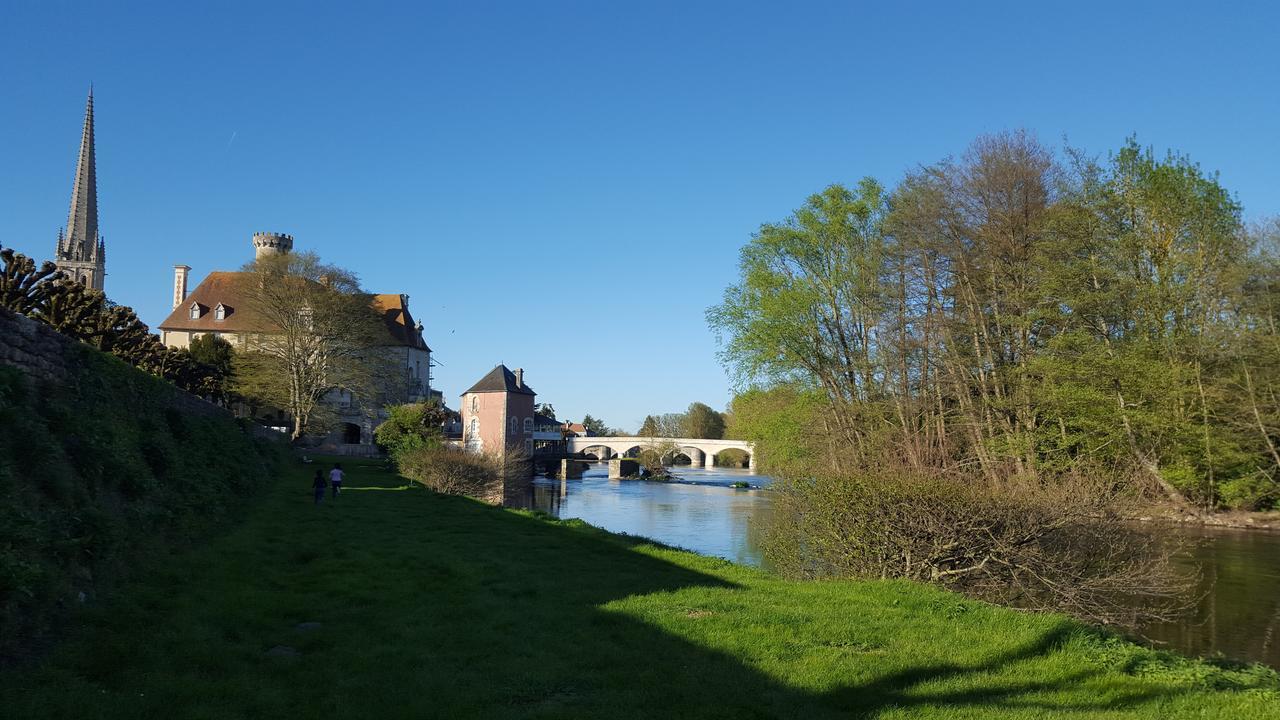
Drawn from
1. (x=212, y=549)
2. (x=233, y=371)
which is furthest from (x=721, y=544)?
(x=233, y=371)

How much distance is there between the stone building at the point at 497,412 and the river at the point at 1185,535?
4391 mm

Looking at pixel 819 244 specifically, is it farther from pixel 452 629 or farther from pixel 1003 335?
pixel 452 629

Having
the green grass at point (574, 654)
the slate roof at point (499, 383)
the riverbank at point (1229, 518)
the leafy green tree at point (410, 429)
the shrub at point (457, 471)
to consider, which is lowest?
the riverbank at point (1229, 518)

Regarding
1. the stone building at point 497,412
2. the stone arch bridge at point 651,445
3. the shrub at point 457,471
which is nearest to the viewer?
the shrub at point 457,471

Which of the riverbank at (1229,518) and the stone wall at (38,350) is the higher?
the stone wall at (38,350)

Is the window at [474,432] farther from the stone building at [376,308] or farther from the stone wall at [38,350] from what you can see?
the stone wall at [38,350]

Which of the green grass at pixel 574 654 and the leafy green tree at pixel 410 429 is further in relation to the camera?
the leafy green tree at pixel 410 429

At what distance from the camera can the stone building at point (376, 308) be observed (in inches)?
2496

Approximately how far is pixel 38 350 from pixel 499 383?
48888 mm

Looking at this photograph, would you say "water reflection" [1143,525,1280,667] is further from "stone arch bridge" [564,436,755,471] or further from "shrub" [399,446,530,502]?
"stone arch bridge" [564,436,755,471]

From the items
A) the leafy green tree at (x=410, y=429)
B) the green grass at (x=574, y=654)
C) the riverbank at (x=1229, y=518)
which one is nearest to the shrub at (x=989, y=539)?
the green grass at (x=574, y=654)

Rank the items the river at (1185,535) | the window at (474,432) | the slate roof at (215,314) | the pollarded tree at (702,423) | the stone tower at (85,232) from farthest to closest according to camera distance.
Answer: the pollarded tree at (702,423) → the stone tower at (85,232) → the slate roof at (215,314) → the window at (474,432) → the river at (1185,535)

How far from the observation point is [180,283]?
7600cm

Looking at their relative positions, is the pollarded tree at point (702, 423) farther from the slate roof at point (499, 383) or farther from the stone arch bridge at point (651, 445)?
the slate roof at point (499, 383)
